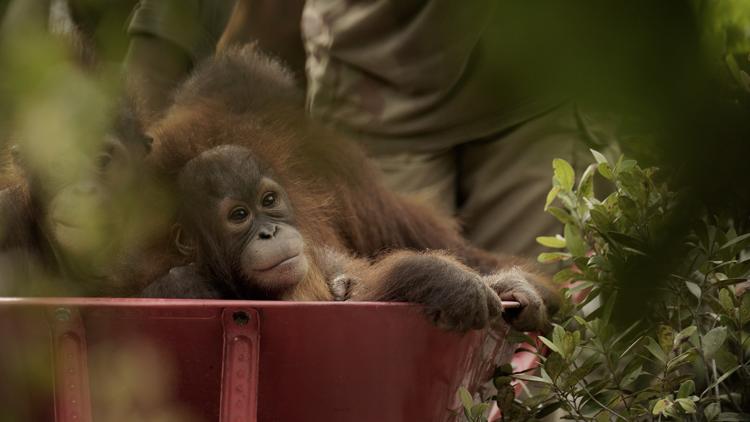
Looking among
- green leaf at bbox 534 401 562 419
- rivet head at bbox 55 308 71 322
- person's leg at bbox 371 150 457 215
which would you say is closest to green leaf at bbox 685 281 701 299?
green leaf at bbox 534 401 562 419

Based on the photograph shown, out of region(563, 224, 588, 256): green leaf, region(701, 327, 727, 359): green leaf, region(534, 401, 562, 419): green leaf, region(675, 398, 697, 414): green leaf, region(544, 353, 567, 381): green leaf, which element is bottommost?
region(534, 401, 562, 419): green leaf

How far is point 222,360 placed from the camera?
128 centimetres

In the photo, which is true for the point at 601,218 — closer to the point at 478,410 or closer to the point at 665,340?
the point at 665,340

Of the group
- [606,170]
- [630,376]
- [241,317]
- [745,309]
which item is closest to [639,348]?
[630,376]

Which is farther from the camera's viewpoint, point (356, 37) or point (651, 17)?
point (356, 37)

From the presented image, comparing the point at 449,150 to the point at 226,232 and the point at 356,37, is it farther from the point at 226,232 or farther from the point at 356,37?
the point at 226,232

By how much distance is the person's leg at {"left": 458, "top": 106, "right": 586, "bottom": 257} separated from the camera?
8.72 ft

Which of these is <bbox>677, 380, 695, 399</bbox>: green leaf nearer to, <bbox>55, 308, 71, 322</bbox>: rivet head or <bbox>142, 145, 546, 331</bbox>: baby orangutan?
<bbox>142, 145, 546, 331</bbox>: baby orangutan

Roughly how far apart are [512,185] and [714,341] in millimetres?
1352

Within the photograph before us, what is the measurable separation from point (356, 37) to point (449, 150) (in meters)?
0.47

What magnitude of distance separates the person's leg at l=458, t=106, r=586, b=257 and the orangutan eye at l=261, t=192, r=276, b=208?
99 cm

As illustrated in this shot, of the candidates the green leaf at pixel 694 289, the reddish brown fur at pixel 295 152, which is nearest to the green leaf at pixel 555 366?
the green leaf at pixel 694 289

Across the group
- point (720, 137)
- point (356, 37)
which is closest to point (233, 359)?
point (720, 137)

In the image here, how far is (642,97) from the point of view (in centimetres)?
27
